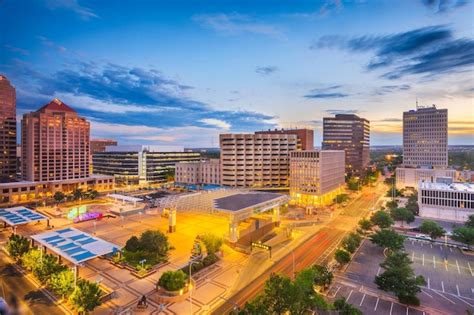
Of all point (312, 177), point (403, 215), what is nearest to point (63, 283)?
point (403, 215)

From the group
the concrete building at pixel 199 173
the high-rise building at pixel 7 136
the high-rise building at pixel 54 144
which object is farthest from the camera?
the high-rise building at pixel 7 136

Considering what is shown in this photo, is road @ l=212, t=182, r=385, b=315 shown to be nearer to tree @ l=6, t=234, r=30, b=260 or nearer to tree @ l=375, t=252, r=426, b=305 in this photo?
tree @ l=375, t=252, r=426, b=305

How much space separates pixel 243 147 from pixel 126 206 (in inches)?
2196

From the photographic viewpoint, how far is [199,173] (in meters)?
140

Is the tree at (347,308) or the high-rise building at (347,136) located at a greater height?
the high-rise building at (347,136)

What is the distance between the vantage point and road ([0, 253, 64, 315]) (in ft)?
119

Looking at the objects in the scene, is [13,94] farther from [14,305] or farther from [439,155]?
[439,155]

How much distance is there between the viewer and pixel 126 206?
93.4 meters

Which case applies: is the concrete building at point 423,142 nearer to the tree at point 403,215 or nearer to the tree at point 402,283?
the tree at point 403,215

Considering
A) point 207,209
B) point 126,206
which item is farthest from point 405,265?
point 126,206

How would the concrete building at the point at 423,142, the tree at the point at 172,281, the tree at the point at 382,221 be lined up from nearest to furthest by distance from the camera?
1. the tree at the point at 172,281
2. the tree at the point at 382,221
3. the concrete building at the point at 423,142

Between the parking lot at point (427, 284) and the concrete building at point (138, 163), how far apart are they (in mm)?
126607

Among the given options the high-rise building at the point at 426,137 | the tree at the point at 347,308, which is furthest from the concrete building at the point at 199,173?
the high-rise building at the point at 426,137

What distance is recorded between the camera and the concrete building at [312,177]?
349ft
